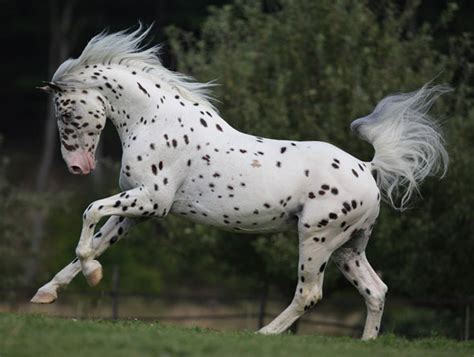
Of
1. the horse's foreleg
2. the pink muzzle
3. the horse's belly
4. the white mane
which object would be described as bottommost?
the horse's foreleg

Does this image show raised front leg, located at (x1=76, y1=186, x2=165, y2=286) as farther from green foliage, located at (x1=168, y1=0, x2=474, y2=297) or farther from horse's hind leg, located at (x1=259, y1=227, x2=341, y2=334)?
green foliage, located at (x1=168, y1=0, x2=474, y2=297)

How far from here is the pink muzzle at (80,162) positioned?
34.4 feet

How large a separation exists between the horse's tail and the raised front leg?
7.86 ft

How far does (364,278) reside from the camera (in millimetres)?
10484

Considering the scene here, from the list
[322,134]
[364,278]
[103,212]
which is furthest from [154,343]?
[322,134]

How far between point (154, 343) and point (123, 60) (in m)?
3.76

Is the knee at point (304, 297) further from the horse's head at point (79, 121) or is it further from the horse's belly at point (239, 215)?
the horse's head at point (79, 121)

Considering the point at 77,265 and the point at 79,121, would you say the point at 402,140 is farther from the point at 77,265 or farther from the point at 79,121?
the point at 77,265

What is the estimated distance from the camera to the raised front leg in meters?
9.86

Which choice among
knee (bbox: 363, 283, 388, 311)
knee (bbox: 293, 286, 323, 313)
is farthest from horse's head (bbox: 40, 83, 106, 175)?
knee (bbox: 363, 283, 388, 311)

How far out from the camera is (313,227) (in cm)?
1003

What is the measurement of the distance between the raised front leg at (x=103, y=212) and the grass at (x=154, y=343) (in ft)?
2.06

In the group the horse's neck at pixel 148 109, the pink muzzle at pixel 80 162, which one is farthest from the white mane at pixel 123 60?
the pink muzzle at pixel 80 162

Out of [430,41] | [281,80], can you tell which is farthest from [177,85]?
[430,41]
